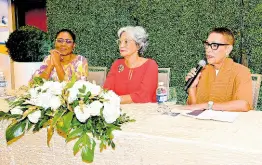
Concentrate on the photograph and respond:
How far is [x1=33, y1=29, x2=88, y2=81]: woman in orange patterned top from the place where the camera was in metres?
3.35

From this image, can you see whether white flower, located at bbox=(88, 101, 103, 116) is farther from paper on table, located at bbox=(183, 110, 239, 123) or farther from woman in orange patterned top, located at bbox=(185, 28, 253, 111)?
woman in orange patterned top, located at bbox=(185, 28, 253, 111)

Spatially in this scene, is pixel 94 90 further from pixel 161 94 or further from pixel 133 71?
pixel 133 71

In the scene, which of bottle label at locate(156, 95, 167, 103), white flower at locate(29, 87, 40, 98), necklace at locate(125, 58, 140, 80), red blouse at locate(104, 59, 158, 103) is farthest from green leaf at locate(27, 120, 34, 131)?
necklace at locate(125, 58, 140, 80)

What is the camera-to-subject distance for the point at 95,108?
167 centimetres

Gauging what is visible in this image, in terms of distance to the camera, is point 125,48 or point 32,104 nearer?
point 32,104

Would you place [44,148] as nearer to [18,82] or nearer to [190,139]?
[190,139]

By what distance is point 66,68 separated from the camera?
3480mm

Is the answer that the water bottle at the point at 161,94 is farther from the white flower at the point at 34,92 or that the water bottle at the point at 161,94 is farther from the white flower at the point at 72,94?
the white flower at the point at 34,92

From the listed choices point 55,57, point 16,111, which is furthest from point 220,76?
point 55,57

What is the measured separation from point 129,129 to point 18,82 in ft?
6.50

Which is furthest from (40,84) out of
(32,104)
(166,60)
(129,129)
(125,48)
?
(166,60)

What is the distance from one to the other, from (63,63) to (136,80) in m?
0.92

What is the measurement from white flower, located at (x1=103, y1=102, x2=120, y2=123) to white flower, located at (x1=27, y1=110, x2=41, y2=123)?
1.19 feet

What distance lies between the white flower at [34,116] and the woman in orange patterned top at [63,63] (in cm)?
151
